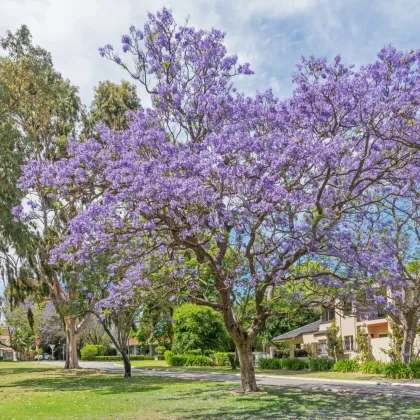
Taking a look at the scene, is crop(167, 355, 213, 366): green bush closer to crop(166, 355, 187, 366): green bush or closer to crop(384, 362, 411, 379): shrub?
crop(166, 355, 187, 366): green bush

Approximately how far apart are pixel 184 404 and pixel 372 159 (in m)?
8.53

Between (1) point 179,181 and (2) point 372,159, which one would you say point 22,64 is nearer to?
(1) point 179,181

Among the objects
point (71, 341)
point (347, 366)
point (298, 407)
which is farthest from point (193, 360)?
point (298, 407)

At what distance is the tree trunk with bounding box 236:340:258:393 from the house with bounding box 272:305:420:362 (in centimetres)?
873

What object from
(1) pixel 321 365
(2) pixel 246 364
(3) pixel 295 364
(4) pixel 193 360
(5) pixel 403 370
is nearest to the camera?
(2) pixel 246 364

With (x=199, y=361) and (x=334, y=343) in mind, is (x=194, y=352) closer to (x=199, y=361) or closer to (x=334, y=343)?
(x=199, y=361)

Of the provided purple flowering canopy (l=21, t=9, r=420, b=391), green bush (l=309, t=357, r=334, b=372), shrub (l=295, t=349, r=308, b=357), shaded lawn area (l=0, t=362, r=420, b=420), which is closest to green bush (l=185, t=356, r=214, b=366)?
shrub (l=295, t=349, r=308, b=357)

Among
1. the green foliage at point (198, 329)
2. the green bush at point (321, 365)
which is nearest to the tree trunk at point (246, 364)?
the green bush at point (321, 365)

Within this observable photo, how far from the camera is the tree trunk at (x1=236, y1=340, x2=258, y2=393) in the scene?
1678 centimetres

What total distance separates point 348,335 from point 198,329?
40.5 ft

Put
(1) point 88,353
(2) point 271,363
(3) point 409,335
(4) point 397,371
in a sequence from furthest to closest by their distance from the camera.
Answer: (1) point 88,353 → (2) point 271,363 → (3) point 409,335 → (4) point 397,371

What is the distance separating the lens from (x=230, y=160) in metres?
13.2

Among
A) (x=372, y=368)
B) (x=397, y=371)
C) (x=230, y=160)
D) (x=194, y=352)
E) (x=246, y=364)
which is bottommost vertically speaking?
(x=372, y=368)

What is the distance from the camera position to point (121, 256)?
50.1 ft
